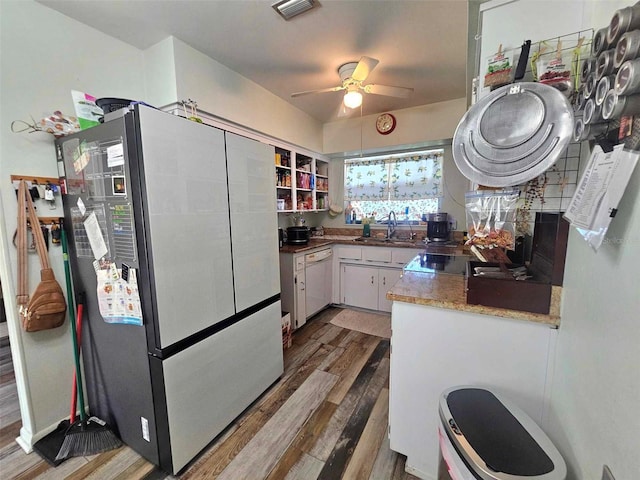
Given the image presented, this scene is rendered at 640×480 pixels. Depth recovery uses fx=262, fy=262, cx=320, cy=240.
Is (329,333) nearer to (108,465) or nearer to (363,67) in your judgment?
(108,465)

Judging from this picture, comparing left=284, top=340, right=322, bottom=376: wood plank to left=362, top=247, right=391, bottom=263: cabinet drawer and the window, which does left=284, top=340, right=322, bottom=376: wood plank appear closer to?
left=362, top=247, right=391, bottom=263: cabinet drawer

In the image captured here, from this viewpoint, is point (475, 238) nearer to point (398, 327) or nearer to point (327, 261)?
A: point (398, 327)

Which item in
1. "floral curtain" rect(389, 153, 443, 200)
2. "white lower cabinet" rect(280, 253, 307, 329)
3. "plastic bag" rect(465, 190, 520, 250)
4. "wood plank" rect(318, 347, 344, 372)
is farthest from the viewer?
"floral curtain" rect(389, 153, 443, 200)

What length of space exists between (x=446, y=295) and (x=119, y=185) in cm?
165

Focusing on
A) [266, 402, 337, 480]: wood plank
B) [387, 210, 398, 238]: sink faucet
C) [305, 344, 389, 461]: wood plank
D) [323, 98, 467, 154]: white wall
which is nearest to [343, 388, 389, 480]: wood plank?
[305, 344, 389, 461]: wood plank

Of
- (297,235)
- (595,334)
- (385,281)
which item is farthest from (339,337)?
(595,334)

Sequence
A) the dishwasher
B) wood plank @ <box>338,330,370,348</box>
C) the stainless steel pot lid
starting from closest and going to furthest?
the stainless steel pot lid < wood plank @ <box>338,330,370,348</box> < the dishwasher

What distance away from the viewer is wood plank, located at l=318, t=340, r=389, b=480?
1414 millimetres

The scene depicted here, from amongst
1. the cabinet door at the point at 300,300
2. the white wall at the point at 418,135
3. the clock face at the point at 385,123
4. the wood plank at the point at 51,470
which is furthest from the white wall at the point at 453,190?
the wood plank at the point at 51,470

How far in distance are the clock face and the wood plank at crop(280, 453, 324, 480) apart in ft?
11.3

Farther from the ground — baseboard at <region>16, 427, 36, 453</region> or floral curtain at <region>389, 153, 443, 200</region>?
floral curtain at <region>389, 153, 443, 200</region>

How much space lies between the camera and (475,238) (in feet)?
4.31

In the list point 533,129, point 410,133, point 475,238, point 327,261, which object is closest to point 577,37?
point 533,129

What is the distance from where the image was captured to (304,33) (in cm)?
188
